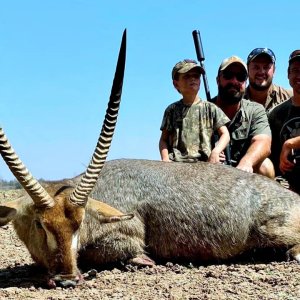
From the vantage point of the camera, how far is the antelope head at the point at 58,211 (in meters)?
6.23

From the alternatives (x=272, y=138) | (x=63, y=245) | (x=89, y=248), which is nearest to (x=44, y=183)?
(x=89, y=248)

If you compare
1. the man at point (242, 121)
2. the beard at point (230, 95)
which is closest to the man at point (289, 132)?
the man at point (242, 121)

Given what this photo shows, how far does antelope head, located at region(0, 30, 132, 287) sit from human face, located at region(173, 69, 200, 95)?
3.85 meters

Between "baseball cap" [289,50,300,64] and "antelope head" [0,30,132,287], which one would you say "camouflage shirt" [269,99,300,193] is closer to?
"baseball cap" [289,50,300,64]

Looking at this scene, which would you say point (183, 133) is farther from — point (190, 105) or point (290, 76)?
point (290, 76)

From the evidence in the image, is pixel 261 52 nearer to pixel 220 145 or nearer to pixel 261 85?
pixel 261 85

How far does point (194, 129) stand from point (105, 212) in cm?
365

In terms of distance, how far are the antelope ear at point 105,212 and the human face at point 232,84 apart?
4867mm

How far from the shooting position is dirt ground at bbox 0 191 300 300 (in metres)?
6.00

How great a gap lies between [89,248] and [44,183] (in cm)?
95

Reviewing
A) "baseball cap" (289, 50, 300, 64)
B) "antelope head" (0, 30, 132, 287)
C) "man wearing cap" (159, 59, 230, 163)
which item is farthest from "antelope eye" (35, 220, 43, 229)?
"baseball cap" (289, 50, 300, 64)

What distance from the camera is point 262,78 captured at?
12320mm

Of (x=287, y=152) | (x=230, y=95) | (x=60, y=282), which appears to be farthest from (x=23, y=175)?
(x=230, y=95)

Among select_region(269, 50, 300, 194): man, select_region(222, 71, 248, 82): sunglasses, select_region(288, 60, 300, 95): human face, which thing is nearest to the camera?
select_region(269, 50, 300, 194): man
